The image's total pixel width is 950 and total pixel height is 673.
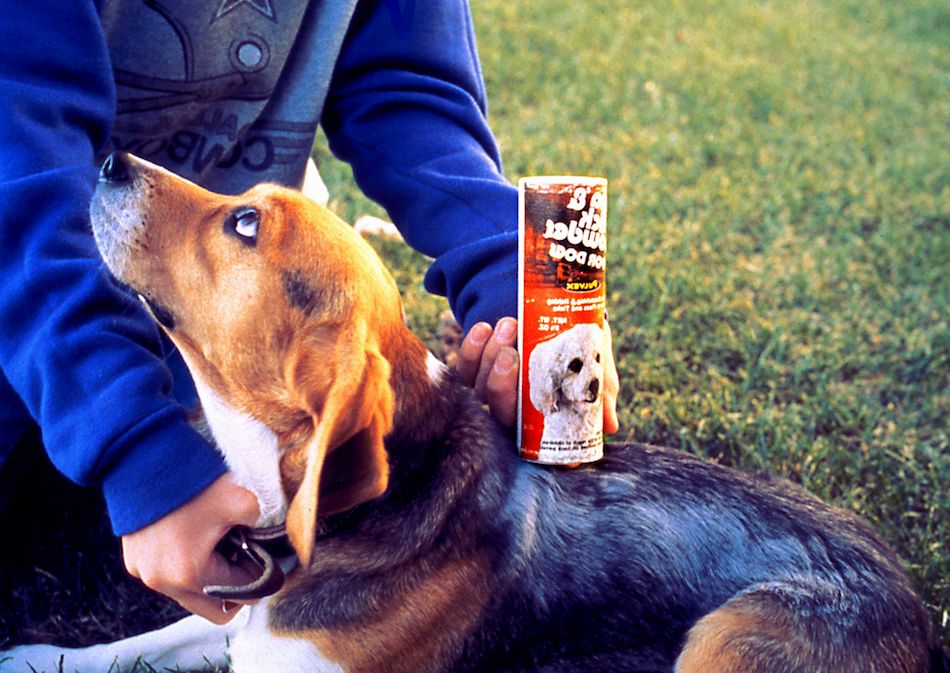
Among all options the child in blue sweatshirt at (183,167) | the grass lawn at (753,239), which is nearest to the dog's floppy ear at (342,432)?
the child in blue sweatshirt at (183,167)

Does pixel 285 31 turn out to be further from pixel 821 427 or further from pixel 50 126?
pixel 821 427

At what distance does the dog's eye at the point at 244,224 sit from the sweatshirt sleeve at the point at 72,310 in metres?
0.31

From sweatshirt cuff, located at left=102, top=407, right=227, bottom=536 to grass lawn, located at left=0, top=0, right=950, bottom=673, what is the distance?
95cm

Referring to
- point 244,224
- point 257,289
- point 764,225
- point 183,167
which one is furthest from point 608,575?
point 764,225

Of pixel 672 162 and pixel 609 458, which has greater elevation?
pixel 672 162

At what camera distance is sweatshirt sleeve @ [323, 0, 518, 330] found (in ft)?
10.1

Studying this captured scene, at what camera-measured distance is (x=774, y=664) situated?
7.35 feet

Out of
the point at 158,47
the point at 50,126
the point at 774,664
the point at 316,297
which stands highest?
the point at 158,47

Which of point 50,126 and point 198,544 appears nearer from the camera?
point 198,544

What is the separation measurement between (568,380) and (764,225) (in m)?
3.59

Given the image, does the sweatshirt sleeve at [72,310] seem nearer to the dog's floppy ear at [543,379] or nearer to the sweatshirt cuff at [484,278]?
the dog's floppy ear at [543,379]

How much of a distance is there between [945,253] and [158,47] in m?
4.37

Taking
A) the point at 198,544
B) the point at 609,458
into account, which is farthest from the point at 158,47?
the point at 609,458

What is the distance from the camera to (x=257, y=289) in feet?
7.43
